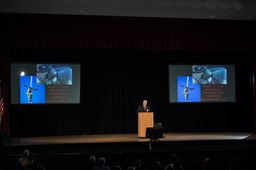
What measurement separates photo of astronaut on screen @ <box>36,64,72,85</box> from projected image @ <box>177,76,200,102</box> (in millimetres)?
3763

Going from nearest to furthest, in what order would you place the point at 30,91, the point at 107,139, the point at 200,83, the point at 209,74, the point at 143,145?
the point at 143,145 < the point at 107,139 < the point at 30,91 < the point at 200,83 < the point at 209,74

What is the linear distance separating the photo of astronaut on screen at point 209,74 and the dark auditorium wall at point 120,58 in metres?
0.38

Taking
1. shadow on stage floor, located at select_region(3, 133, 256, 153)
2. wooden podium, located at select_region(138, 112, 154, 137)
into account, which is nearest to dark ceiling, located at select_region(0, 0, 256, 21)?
wooden podium, located at select_region(138, 112, 154, 137)

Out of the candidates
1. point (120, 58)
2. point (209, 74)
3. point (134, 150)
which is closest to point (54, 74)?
point (120, 58)

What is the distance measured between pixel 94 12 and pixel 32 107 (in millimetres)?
3682

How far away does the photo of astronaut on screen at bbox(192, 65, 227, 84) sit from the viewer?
14.3 m

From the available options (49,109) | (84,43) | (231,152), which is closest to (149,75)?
(84,43)

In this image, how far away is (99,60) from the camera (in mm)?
14117

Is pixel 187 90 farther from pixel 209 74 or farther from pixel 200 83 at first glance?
pixel 209 74

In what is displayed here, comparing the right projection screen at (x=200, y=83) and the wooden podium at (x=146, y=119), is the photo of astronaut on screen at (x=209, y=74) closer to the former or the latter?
the right projection screen at (x=200, y=83)

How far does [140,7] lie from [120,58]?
2347 mm

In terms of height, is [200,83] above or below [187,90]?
above

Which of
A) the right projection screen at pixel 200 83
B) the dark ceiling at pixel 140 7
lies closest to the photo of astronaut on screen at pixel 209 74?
the right projection screen at pixel 200 83

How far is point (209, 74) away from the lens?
14.4 meters
